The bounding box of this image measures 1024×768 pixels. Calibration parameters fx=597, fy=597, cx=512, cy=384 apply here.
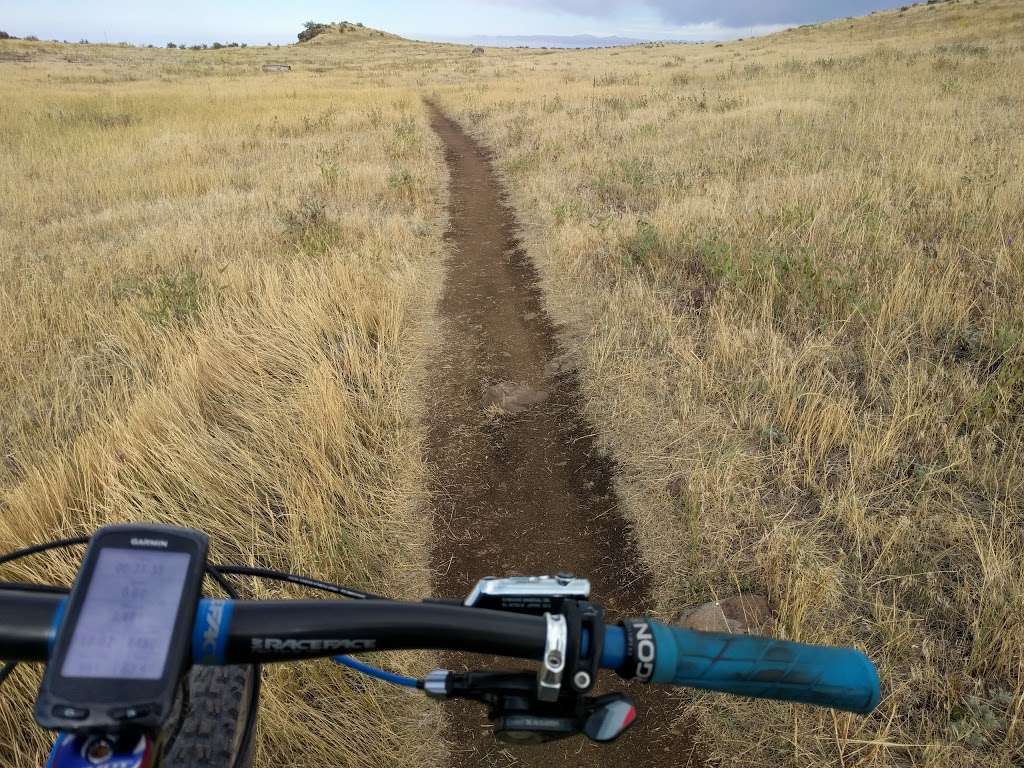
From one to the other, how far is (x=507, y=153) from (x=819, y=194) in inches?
335

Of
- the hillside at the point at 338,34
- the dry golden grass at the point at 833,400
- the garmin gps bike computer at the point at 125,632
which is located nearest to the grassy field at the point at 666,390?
the dry golden grass at the point at 833,400

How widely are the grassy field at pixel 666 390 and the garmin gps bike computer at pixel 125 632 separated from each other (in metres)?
1.68

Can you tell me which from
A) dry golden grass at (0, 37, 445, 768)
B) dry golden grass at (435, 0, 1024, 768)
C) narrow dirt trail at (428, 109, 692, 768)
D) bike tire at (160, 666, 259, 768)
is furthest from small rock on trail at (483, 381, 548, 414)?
bike tire at (160, 666, 259, 768)

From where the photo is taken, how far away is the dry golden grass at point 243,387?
2.70 metres

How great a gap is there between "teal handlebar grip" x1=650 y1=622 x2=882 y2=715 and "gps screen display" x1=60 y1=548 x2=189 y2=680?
0.82 meters

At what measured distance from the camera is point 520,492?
4.07m

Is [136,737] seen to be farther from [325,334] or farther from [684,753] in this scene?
[325,334]

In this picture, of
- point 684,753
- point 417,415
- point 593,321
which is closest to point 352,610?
point 684,753

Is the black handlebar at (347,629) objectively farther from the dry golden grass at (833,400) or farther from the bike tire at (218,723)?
the dry golden grass at (833,400)

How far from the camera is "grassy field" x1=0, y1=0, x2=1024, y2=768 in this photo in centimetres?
256

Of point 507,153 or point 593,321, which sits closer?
point 593,321

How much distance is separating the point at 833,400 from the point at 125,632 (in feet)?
13.4

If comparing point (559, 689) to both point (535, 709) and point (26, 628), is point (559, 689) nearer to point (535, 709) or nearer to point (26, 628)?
point (535, 709)

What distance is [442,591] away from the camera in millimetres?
3350
